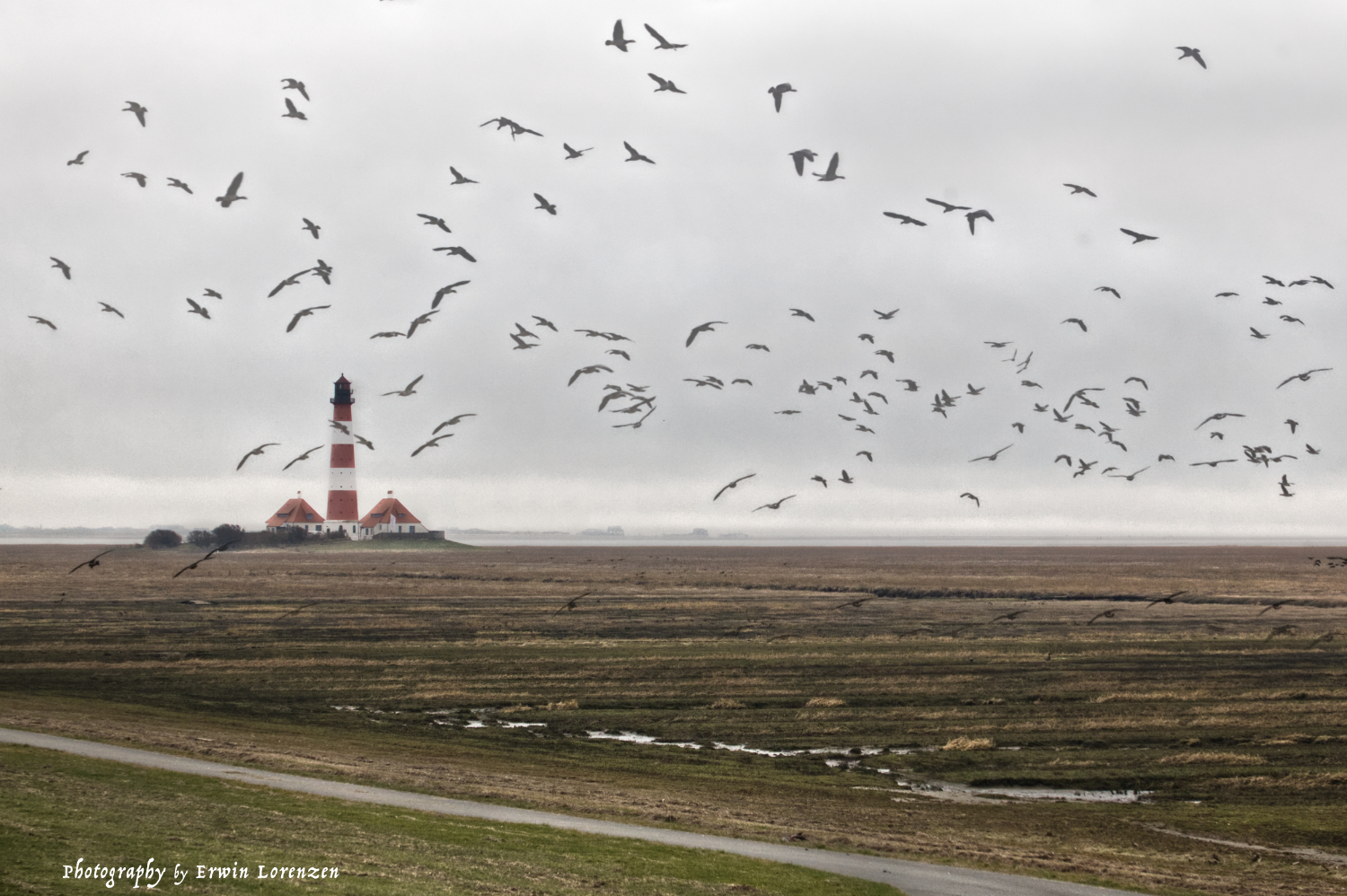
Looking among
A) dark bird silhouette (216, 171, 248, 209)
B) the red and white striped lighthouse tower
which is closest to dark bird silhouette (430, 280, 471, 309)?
dark bird silhouette (216, 171, 248, 209)

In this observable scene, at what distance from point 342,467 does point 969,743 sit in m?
168

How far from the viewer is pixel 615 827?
77.9 feet

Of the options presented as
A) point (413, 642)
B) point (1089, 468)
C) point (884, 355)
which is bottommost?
point (413, 642)

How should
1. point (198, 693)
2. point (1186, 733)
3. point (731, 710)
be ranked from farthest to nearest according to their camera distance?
point (198, 693) → point (731, 710) → point (1186, 733)

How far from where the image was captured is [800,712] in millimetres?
43781

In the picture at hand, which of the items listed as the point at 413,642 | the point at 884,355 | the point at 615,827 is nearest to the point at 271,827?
the point at 615,827

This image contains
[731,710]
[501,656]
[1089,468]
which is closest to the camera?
[731,710]

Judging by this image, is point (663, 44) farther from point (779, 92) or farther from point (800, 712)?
point (800, 712)

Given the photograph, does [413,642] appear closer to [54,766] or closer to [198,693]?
[198,693]

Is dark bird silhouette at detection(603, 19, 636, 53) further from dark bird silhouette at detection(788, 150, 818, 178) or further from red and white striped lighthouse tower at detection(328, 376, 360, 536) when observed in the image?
red and white striped lighthouse tower at detection(328, 376, 360, 536)

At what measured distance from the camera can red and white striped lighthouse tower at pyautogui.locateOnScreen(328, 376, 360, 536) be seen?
183250mm

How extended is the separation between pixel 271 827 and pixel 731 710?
25.7 m

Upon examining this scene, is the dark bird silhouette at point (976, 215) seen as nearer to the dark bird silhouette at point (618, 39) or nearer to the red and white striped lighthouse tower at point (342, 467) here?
the dark bird silhouette at point (618, 39)

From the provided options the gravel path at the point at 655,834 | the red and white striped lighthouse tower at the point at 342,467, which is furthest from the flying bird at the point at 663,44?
the red and white striped lighthouse tower at the point at 342,467
